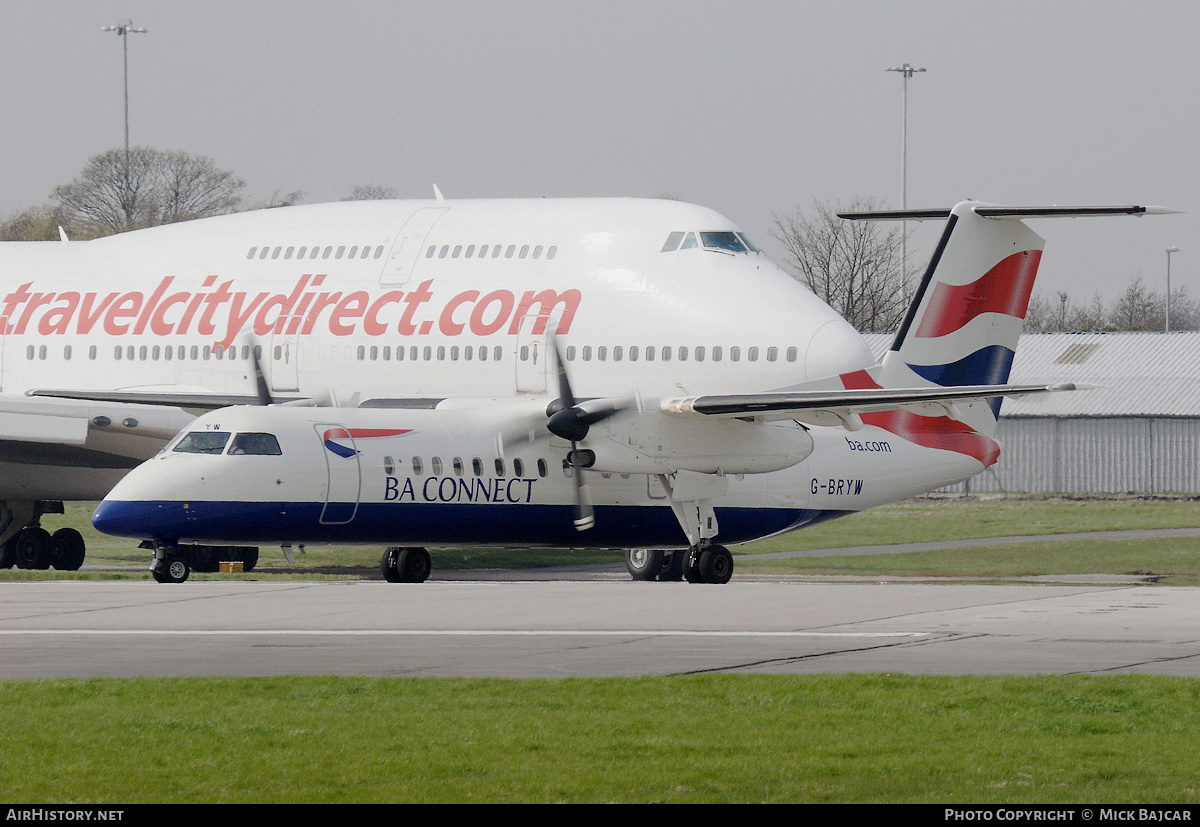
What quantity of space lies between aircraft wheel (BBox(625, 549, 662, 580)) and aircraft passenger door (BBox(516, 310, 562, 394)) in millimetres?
4347

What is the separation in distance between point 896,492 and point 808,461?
235 centimetres

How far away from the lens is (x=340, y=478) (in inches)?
1142

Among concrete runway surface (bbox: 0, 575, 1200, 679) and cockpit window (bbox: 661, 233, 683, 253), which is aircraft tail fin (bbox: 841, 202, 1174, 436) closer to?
cockpit window (bbox: 661, 233, 683, 253)

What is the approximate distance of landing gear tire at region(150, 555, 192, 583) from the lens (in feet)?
91.2

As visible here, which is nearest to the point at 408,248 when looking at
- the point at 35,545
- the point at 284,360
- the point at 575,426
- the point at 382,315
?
the point at 382,315

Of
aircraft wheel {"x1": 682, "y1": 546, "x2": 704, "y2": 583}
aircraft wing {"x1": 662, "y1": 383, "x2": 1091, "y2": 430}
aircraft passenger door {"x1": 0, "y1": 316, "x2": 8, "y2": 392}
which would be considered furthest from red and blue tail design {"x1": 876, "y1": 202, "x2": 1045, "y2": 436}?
aircraft passenger door {"x1": 0, "y1": 316, "x2": 8, "y2": 392}

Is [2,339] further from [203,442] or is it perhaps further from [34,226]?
[34,226]

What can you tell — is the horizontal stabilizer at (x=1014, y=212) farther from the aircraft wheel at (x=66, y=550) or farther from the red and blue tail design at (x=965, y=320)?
the aircraft wheel at (x=66, y=550)

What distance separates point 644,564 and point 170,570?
12.6 meters

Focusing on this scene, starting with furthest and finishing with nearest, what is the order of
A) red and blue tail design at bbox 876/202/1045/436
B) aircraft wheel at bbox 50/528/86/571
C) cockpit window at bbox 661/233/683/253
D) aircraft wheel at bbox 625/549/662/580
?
aircraft wheel at bbox 50/528/86/571 → aircraft wheel at bbox 625/549/662/580 → red and blue tail design at bbox 876/202/1045/436 → cockpit window at bbox 661/233/683/253

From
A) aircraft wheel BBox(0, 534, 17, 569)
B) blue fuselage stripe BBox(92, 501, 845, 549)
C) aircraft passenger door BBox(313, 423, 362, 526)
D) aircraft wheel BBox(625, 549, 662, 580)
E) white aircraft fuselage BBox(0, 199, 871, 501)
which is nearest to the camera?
blue fuselage stripe BBox(92, 501, 845, 549)

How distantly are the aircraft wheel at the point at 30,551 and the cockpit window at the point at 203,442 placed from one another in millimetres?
12461

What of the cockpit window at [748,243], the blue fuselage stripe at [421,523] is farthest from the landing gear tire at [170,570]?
the cockpit window at [748,243]

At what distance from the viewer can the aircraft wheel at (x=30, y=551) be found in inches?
1550
